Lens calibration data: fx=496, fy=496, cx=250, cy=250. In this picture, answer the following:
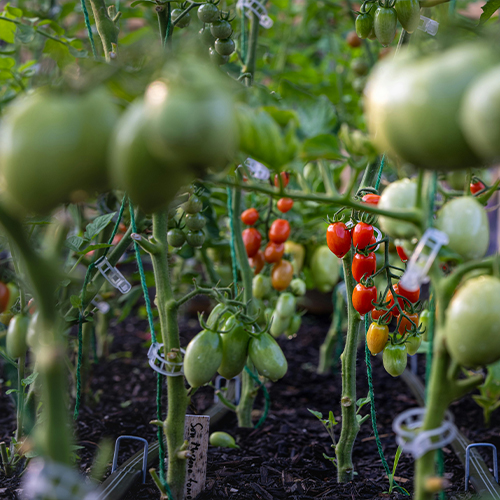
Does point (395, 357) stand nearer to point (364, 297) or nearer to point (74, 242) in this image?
point (364, 297)

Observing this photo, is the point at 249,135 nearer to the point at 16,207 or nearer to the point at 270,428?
the point at 16,207

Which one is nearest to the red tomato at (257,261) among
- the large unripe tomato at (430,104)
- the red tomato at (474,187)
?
the red tomato at (474,187)

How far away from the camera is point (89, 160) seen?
403 mm

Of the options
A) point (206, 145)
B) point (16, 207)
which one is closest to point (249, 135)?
point (206, 145)

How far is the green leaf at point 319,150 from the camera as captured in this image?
50cm

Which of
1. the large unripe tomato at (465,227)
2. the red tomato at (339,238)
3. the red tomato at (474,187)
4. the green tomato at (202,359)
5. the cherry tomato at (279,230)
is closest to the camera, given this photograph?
the large unripe tomato at (465,227)

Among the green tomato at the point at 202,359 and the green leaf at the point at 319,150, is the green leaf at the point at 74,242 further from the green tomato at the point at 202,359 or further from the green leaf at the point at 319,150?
the green leaf at the point at 319,150

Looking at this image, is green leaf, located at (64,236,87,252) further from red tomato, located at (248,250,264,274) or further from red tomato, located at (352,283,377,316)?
red tomato, located at (248,250,264,274)

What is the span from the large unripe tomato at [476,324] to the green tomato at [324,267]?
1340mm

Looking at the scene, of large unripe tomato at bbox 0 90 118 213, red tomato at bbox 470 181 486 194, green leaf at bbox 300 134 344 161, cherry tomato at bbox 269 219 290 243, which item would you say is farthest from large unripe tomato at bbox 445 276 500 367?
cherry tomato at bbox 269 219 290 243

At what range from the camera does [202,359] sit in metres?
0.70

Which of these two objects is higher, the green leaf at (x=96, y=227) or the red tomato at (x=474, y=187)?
the red tomato at (x=474, y=187)

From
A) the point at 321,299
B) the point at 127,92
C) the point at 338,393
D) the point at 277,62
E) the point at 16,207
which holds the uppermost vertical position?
the point at 277,62

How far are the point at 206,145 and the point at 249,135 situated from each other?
0.08 m
